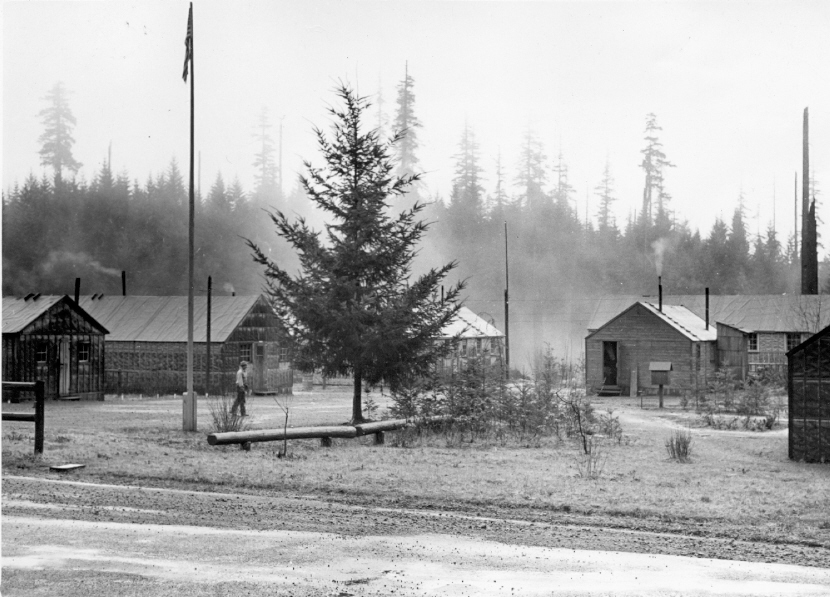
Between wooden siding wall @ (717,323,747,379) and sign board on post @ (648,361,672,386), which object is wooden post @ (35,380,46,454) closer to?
sign board on post @ (648,361,672,386)

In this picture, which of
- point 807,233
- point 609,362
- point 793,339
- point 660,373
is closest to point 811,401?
point 660,373

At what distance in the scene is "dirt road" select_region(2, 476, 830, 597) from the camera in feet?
25.4

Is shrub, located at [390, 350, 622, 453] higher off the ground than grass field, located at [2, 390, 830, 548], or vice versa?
shrub, located at [390, 350, 622, 453]

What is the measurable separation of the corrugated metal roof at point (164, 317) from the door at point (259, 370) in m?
1.91

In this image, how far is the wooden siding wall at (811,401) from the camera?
16500mm

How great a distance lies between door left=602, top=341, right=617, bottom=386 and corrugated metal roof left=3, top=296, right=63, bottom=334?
77.4 feet

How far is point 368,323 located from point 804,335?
1230 inches

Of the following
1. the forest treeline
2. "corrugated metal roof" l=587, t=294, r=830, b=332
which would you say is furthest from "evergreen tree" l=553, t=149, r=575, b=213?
"corrugated metal roof" l=587, t=294, r=830, b=332

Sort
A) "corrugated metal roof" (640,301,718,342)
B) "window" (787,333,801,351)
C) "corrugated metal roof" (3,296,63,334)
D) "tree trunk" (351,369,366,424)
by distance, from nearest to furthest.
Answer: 1. "tree trunk" (351,369,366,424)
2. "corrugated metal roof" (3,296,63,334)
3. "corrugated metal roof" (640,301,718,342)
4. "window" (787,333,801,351)

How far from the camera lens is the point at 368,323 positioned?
22.9m

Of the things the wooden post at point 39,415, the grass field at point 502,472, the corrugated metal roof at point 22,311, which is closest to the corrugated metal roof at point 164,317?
Answer: the corrugated metal roof at point 22,311

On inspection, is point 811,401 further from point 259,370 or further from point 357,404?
point 259,370

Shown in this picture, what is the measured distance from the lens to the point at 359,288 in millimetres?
23125

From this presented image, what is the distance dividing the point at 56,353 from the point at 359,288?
16.3 m
